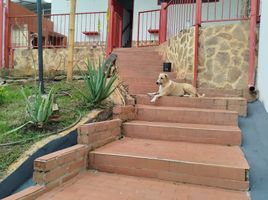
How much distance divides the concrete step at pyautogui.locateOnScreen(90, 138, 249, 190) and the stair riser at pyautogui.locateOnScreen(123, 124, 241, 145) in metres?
0.13

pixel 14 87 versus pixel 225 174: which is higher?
pixel 14 87

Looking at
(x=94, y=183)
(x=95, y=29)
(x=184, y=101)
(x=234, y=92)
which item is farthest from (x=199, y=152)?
(x=95, y=29)

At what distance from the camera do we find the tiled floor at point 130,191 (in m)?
2.77

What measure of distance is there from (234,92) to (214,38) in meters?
1.18

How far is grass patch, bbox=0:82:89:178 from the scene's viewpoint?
3098 mm

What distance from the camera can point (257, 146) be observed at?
148 inches

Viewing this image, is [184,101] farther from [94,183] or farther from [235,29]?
[94,183]

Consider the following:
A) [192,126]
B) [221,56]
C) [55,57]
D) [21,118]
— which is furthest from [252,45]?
[55,57]

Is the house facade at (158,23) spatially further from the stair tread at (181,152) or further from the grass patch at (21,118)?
the grass patch at (21,118)

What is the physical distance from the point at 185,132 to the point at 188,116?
58 cm

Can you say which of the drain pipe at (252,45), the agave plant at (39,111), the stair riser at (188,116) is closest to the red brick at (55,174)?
the agave plant at (39,111)

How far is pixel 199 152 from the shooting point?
3.59m

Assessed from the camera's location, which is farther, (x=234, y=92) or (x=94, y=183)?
(x=234, y=92)

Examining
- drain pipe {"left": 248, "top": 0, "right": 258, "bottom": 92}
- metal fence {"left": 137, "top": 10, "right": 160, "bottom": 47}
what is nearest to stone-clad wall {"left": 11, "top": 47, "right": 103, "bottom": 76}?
metal fence {"left": 137, "top": 10, "right": 160, "bottom": 47}
